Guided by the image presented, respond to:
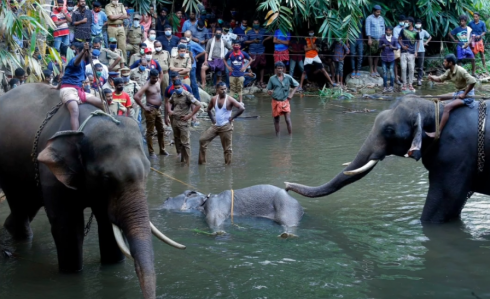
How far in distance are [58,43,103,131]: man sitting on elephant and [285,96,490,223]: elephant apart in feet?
9.92

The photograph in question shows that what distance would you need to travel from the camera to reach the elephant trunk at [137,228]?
5.30 metres

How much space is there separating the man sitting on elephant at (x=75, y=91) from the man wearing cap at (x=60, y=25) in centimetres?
754

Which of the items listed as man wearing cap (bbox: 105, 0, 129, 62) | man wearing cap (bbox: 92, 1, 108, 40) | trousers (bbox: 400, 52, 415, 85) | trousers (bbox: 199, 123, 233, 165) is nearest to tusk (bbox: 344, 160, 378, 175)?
trousers (bbox: 199, 123, 233, 165)

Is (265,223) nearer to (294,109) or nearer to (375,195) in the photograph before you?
(375,195)

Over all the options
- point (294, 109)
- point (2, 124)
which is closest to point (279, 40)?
point (294, 109)

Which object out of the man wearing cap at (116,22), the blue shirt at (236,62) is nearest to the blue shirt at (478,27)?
the blue shirt at (236,62)

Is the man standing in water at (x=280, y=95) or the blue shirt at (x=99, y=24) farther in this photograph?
the blue shirt at (x=99, y=24)

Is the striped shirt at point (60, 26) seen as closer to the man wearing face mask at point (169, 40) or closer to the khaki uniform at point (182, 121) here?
the man wearing face mask at point (169, 40)

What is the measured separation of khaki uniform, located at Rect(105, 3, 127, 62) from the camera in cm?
1644

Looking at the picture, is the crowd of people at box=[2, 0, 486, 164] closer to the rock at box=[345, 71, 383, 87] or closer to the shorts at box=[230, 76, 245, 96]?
the shorts at box=[230, 76, 245, 96]

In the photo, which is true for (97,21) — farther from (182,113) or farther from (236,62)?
(182,113)

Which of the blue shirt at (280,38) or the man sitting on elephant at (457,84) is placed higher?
the blue shirt at (280,38)

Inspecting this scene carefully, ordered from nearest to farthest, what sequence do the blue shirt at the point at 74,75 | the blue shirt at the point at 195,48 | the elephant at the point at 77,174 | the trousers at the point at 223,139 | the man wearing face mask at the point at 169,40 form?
the elephant at the point at 77,174, the blue shirt at the point at 74,75, the trousers at the point at 223,139, the man wearing face mask at the point at 169,40, the blue shirt at the point at 195,48

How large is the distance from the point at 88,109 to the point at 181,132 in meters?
5.00
